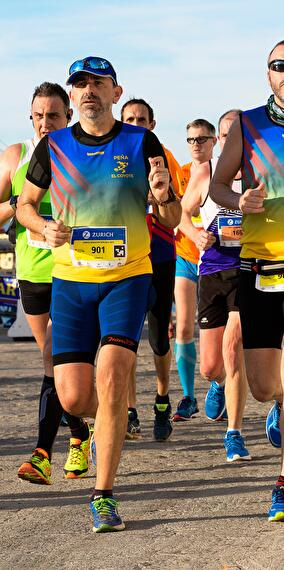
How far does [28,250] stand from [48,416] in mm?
1193

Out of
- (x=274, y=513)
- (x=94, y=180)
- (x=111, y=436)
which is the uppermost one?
(x=94, y=180)

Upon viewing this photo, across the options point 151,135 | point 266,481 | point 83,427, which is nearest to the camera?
point 151,135

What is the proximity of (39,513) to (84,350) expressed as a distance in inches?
33.2

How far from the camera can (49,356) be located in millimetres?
7629

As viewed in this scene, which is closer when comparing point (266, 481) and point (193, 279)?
point (266, 481)

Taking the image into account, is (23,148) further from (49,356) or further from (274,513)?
(274,513)

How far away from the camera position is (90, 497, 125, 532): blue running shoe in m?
5.98

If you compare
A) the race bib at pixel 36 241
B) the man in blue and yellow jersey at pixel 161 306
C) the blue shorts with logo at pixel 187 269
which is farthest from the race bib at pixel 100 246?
the blue shorts with logo at pixel 187 269

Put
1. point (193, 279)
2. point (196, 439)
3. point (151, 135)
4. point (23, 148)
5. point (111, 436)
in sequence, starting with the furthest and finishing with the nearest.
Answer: point (193, 279), point (196, 439), point (23, 148), point (151, 135), point (111, 436)

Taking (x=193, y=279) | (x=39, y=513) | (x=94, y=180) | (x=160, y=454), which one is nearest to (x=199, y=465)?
(x=160, y=454)

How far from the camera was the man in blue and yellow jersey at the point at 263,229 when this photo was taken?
636 cm

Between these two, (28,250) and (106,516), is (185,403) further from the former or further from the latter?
(106,516)

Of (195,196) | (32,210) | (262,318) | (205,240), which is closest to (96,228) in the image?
(32,210)

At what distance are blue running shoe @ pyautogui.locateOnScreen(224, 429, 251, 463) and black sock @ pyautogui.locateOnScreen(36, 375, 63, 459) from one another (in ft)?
3.85
